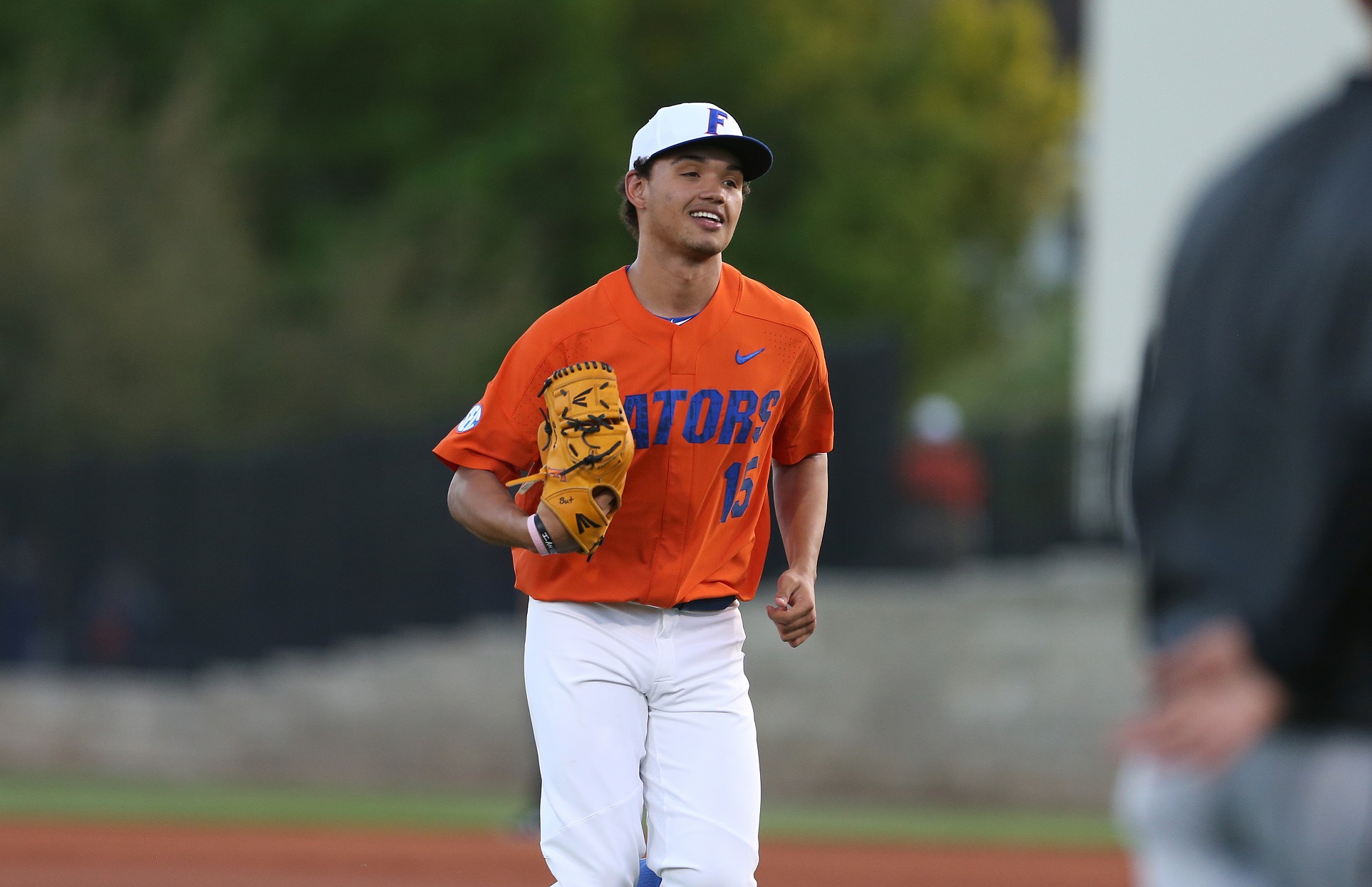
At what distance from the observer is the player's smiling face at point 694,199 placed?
539cm

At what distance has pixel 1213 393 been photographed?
2646mm

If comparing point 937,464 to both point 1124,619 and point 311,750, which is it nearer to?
point 1124,619

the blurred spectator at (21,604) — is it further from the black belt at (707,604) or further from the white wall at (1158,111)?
the black belt at (707,604)

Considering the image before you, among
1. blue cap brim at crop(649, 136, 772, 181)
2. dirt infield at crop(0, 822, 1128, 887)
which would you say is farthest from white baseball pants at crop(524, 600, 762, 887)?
dirt infield at crop(0, 822, 1128, 887)

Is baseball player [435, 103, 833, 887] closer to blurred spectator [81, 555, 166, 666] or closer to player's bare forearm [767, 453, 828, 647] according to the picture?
player's bare forearm [767, 453, 828, 647]

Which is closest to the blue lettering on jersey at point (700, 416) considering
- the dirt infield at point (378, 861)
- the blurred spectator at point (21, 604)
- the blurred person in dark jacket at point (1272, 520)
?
the blurred person in dark jacket at point (1272, 520)

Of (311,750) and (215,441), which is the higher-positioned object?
(215,441)

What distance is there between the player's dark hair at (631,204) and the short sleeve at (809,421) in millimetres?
542

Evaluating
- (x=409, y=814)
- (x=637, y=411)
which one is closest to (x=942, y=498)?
(x=409, y=814)

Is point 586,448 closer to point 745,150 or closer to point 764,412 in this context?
point 764,412

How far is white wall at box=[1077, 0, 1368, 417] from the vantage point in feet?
64.9

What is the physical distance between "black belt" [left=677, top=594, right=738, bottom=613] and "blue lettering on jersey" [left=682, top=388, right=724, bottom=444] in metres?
0.43

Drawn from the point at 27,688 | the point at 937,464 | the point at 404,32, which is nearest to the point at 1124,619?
the point at 937,464

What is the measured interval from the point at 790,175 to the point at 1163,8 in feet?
53.9
